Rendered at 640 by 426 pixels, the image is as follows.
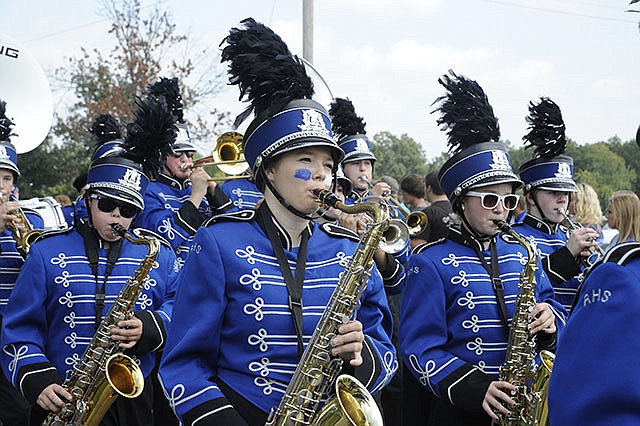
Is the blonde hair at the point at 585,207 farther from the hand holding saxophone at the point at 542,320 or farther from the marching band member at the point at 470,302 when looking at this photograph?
the hand holding saxophone at the point at 542,320

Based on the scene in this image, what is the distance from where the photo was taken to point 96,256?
5.09 m

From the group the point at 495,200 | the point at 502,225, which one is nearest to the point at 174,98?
the point at 495,200

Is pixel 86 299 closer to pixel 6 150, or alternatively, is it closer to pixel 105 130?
pixel 6 150

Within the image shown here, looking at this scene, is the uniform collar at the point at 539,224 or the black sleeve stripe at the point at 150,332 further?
the uniform collar at the point at 539,224

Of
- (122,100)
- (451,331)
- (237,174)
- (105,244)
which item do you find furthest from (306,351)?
(122,100)

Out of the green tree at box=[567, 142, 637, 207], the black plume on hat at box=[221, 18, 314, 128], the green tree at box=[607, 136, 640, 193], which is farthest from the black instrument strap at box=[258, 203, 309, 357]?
the green tree at box=[607, 136, 640, 193]

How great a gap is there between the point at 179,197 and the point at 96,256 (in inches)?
105

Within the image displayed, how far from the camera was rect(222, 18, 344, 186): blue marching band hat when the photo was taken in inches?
146

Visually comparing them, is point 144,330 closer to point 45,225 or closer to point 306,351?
point 306,351

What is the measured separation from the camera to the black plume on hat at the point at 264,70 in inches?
149

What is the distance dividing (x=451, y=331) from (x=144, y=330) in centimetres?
181

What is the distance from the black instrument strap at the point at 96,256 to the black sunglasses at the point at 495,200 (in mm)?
2274

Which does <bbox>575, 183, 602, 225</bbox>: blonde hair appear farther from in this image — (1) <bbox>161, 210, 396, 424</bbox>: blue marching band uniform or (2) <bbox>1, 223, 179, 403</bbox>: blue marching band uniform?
(1) <bbox>161, 210, 396, 424</bbox>: blue marching band uniform

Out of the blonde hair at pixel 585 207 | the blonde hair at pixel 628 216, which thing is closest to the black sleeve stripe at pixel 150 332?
the blonde hair at pixel 628 216
